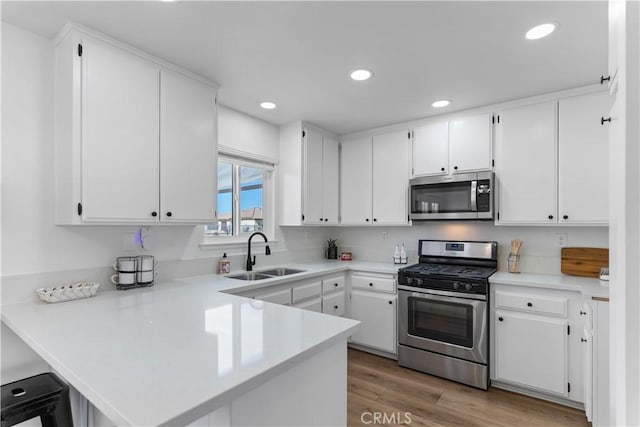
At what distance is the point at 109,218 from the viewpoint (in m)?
1.80

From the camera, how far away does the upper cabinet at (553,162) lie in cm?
244

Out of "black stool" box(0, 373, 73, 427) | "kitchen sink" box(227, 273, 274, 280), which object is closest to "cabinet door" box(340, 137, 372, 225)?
"kitchen sink" box(227, 273, 274, 280)

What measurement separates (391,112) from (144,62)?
208cm

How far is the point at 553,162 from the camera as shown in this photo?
8.52 feet

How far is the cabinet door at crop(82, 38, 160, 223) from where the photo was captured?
1729 mm

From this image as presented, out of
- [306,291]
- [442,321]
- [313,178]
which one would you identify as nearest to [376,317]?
[442,321]

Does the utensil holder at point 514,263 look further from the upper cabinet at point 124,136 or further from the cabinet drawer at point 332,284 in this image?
the upper cabinet at point 124,136

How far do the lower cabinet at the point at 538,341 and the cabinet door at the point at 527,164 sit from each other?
2.15ft

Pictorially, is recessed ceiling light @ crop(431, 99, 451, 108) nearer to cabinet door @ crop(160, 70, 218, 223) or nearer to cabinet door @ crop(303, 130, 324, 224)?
cabinet door @ crop(303, 130, 324, 224)

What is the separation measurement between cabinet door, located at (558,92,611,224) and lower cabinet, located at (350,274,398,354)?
158cm

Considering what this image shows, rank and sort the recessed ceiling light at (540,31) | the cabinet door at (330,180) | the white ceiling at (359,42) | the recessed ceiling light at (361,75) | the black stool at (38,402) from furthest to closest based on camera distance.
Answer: the cabinet door at (330,180) → the recessed ceiling light at (361,75) → the recessed ceiling light at (540,31) → the white ceiling at (359,42) → the black stool at (38,402)

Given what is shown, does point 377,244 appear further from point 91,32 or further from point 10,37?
point 10,37

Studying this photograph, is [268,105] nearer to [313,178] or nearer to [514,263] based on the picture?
[313,178]

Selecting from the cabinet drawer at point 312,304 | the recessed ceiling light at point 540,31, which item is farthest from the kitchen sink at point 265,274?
the recessed ceiling light at point 540,31
